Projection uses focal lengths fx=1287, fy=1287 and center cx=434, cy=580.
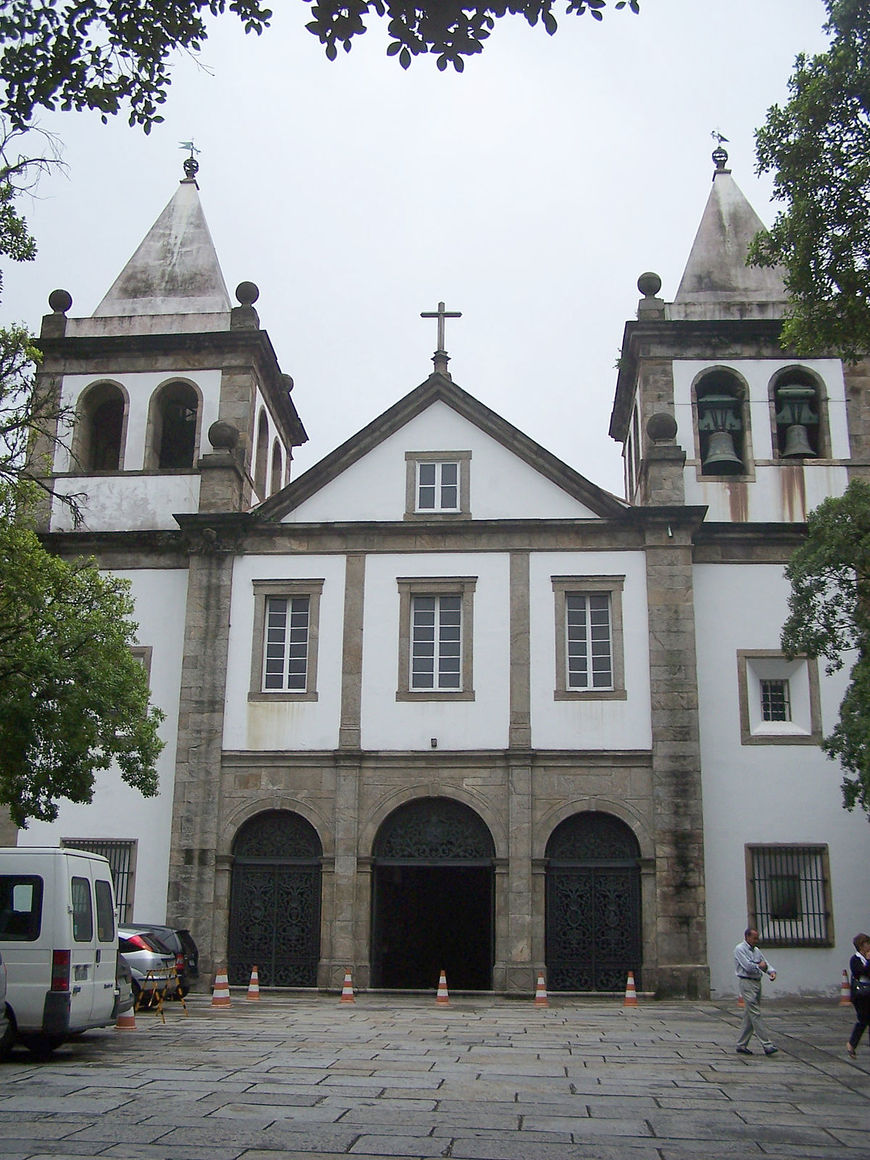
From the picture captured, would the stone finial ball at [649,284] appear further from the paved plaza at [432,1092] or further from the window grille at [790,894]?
the paved plaza at [432,1092]

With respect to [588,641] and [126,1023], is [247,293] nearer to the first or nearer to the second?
[588,641]

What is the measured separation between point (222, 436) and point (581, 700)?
888 cm

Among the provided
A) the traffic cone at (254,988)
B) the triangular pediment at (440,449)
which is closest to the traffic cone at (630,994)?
the traffic cone at (254,988)

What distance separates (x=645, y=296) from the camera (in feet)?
88.5

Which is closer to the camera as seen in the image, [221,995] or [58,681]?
[58,681]

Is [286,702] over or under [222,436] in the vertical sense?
under

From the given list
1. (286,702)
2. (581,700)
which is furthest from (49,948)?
(581,700)

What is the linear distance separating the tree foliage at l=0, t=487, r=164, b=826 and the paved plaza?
353 centimetres

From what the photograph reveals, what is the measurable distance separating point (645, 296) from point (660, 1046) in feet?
54.2

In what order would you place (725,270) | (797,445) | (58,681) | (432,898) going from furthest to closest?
1. (432,898)
2. (725,270)
3. (797,445)
4. (58,681)

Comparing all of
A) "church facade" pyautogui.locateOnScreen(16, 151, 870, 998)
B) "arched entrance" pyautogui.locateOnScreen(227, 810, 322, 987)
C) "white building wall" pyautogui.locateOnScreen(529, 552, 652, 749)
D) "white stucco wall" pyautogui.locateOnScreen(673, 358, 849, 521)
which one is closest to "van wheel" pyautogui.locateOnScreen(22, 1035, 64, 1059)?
"church facade" pyautogui.locateOnScreen(16, 151, 870, 998)

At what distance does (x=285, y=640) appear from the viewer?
24.5m

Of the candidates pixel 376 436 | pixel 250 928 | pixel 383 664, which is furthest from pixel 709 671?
pixel 250 928

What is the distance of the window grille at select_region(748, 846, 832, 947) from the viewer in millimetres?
22484
